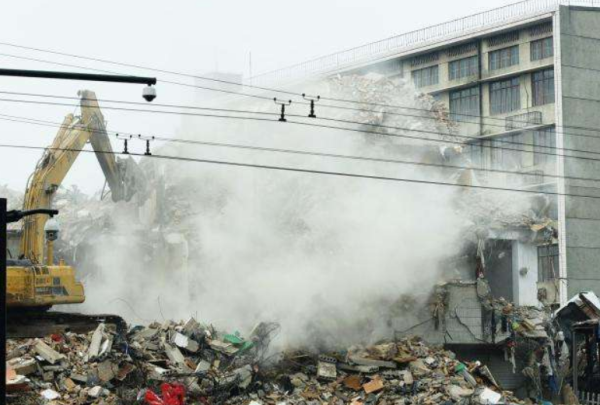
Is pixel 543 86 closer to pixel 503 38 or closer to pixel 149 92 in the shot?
pixel 503 38

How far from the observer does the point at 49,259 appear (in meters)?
23.7

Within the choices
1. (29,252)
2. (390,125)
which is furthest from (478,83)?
(29,252)

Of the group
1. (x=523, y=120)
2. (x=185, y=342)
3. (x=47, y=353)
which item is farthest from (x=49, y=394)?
(x=523, y=120)

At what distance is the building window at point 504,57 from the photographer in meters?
49.6

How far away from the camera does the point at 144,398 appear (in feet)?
67.2

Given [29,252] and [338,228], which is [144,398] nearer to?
[29,252]

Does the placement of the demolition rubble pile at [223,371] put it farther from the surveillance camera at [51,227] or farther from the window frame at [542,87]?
the window frame at [542,87]

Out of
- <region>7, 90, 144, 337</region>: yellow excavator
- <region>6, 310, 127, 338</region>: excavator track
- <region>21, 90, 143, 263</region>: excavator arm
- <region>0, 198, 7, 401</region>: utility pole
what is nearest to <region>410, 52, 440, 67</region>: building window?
<region>21, 90, 143, 263</region>: excavator arm

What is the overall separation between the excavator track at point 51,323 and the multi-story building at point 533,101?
752 inches

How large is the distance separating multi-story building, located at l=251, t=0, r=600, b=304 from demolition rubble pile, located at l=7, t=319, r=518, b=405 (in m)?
14.7

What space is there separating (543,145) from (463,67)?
7.59 meters

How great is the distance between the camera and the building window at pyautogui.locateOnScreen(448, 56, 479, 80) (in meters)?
51.9

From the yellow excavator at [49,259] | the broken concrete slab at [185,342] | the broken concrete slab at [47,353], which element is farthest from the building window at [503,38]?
the broken concrete slab at [47,353]

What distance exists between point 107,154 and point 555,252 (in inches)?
929
